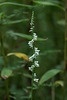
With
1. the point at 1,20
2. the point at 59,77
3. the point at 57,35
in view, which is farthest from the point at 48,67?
the point at 1,20

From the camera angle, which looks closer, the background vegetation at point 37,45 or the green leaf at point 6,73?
the green leaf at point 6,73

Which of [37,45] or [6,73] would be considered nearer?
[6,73]

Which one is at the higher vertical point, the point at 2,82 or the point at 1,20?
the point at 1,20

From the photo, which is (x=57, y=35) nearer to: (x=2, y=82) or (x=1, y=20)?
→ (x=2, y=82)

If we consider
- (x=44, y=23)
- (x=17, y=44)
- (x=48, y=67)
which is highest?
(x=44, y=23)

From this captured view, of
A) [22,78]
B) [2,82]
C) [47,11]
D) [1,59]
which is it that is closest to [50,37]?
[47,11]

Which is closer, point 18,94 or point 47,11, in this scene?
point 18,94

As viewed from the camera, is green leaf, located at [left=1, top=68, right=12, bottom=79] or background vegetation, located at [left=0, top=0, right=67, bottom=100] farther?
background vegetation, located at [left=0, top=0, right=67, bottom=100]

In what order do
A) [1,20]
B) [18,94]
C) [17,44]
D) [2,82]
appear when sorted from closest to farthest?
[1,20], [18,94], [2,82], [17,44]

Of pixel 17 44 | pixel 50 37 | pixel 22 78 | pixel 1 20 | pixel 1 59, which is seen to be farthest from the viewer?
pixel 50 37
